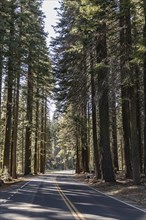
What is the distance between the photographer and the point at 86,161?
5597 cm

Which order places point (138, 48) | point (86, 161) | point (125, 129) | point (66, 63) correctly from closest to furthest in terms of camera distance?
point (138, 48) < point (125, 129) < point (66, 63) < point (86, 161)

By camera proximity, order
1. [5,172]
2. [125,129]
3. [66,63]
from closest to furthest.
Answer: [125,129]
[5,172]
[66,63]

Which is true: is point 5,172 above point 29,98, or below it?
below

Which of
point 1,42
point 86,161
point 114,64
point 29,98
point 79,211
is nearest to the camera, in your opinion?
point 79,211

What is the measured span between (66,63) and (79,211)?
25191 mm

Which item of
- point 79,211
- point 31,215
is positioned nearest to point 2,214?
point 31,215

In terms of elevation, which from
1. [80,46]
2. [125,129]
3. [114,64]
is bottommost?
[125,129]

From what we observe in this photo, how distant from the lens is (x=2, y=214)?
45.5 feet

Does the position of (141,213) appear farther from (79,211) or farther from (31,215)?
(31,215)

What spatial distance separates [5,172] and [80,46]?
1344 cm

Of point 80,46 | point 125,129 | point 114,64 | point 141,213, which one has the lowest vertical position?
point 141,213

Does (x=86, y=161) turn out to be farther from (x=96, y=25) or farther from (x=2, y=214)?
(x=2, y=214)

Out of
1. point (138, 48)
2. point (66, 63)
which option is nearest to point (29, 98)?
point (66, 63)

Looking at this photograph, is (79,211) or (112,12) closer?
(79,211)
